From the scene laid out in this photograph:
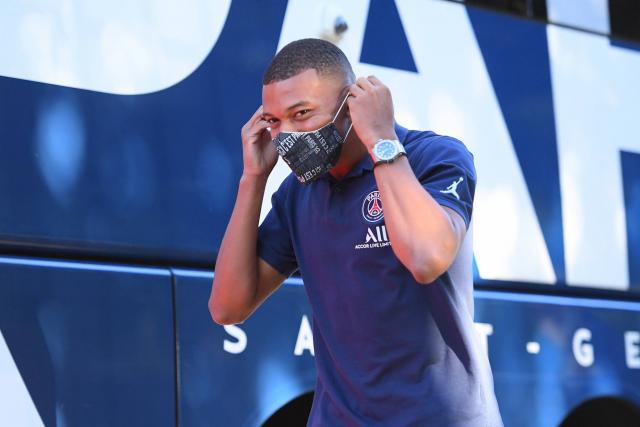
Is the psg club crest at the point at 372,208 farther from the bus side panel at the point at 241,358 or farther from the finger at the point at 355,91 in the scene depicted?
the bus side panel at the point at 241,358

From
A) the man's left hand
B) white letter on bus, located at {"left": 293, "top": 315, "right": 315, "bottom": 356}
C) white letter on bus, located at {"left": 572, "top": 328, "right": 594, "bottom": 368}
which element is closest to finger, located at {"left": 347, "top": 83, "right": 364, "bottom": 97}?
the man's left hand

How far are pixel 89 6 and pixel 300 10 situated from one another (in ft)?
2.70

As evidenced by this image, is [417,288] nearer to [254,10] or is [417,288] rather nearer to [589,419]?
[254,10]

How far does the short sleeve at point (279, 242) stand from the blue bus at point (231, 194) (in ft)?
2.86

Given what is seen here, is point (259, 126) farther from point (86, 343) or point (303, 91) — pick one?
point (86, 343)

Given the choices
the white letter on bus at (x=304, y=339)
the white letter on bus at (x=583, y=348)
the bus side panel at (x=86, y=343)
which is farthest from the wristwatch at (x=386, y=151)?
the white letter on bus at (x=583, y=348)

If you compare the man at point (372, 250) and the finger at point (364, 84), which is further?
the finger at point (364, 84)

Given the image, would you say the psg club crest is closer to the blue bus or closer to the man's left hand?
the man's left hand

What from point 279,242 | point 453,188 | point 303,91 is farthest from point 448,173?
point 279,242

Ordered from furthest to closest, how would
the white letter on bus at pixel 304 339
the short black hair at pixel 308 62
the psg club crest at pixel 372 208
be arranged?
the white letter on bus at pixel 304 339
the short black hair at pixel 308 62
the psg club crest at pixel 372 208

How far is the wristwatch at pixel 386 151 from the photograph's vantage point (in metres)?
2.47

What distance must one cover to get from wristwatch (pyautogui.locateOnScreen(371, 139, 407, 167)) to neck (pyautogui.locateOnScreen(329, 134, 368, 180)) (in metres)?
0.20

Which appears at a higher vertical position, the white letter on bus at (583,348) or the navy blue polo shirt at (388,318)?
the navy blue polo shirt at (388,318)

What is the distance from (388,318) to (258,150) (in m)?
0.61
